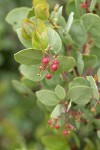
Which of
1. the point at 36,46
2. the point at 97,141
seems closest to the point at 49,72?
the point at 36,46

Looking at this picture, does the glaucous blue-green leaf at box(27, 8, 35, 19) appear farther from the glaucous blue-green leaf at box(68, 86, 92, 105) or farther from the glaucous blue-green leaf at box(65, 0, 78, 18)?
the glaucous blue-green leaf at box(68, 86, 92, 105)

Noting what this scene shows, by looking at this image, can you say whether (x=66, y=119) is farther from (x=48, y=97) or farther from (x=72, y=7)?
(x=72, y=7)

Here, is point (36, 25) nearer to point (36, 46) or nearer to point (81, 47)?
point (36, 46)

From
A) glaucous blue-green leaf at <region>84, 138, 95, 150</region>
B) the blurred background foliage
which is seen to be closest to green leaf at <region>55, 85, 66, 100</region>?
glaucous blue-green leaf at <region>84, 138, 95, 150</region>

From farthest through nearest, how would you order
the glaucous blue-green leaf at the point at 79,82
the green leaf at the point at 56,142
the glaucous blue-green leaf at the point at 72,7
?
the green leaf at the point at 56,142
the glaucous blue-green leaf at the point at 72,7
the glaucous blue-green leaf at the point at 79,82

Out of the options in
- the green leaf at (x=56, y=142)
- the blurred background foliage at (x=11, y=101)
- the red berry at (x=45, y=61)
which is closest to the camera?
the red berry at (x=45, y=61)

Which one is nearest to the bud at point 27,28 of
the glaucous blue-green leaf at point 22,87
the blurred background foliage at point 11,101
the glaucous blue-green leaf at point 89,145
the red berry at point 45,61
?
the red berry at point 45,61

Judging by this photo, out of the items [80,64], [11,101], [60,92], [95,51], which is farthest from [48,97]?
[11,101]

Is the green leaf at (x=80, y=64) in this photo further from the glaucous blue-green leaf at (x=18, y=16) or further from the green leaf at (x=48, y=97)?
the glaucous blue-green leaf at (x=18, y=16)

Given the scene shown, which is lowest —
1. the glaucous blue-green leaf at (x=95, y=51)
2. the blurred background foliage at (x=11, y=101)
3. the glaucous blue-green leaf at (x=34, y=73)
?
the blurred background foliage at (x=11, y=101)
